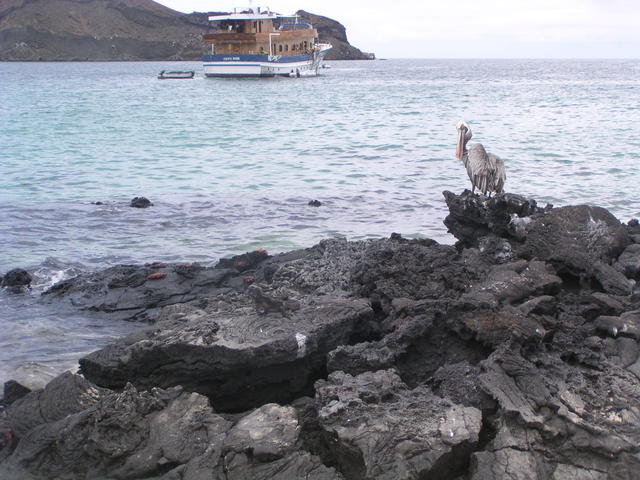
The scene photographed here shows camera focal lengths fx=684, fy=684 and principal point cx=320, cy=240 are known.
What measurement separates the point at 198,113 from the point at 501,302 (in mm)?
27488

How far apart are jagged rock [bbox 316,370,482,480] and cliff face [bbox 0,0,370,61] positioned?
11743cm

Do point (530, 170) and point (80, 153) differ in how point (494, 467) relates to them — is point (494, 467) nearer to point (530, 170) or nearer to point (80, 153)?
point (530, 170)

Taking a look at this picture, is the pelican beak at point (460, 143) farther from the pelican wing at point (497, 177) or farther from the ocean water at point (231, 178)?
the ocean water at point (231, 178)

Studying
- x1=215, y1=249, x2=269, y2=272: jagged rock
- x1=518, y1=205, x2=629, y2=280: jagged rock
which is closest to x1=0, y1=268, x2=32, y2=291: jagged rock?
x1=215, y1=249, x2=269, y2=272: jagged rock

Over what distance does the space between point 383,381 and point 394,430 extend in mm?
498

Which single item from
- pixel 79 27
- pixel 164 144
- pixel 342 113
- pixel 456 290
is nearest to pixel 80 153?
pixel 164 144

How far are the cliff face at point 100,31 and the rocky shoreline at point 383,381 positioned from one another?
381 feet

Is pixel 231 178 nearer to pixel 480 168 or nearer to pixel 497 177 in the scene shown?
pixel 480 168

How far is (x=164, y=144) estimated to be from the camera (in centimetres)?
2123

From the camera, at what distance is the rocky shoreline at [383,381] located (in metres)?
3.66

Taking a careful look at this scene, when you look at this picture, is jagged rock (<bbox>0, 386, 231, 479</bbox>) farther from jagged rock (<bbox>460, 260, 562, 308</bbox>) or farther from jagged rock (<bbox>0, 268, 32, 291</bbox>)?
jagged rock (<bbox>0, 268, 32, 291</bbox>)

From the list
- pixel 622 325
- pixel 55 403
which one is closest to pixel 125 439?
pixel 55 403

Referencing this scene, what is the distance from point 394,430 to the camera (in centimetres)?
364

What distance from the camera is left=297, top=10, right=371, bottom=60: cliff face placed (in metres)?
125
